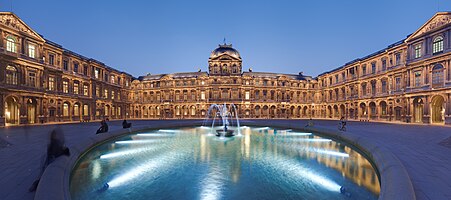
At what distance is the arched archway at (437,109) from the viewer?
27000 millimetres

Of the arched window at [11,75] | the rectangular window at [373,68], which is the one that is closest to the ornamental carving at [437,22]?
the rectangular window at [373,68]

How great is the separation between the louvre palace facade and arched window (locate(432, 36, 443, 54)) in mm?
103

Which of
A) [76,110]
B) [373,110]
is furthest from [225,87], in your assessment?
[373,110]

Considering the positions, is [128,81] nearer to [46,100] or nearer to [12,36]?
[46,100]

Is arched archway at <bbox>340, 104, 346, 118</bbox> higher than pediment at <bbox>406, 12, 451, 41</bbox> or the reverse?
the reverse

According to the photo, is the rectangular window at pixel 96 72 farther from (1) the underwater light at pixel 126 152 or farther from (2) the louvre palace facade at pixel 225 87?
(1) the underwater light at pixel 126 152

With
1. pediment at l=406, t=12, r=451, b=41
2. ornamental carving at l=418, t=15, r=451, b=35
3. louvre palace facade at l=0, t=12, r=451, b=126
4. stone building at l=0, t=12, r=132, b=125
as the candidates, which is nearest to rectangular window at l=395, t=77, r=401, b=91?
louvre palace facade at l=0, t=12, r=451, b=126

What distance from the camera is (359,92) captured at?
132ft

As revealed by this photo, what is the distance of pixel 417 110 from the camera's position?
2888 cm

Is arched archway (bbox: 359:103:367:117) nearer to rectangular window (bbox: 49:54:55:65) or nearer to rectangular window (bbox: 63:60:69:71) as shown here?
rectangular window (bbox: 63:60:69:71)

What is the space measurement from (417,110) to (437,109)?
86.6 inches

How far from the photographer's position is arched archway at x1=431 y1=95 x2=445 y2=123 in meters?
27.0

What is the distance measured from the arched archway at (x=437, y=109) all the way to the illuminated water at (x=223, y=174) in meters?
28.5

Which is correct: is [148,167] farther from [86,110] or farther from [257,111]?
[257,111]
